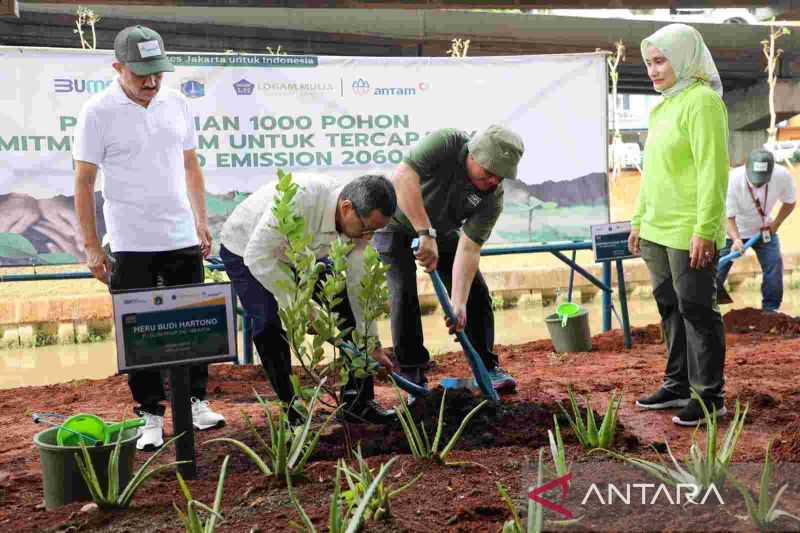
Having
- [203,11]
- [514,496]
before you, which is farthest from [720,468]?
[203,11]

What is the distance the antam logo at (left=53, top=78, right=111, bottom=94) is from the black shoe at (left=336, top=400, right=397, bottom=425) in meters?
3.85

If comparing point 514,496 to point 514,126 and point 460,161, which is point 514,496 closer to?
point 460,161

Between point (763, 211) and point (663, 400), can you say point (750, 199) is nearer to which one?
point (763, 211)

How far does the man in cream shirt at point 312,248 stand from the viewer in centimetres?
349

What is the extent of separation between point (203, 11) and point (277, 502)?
15.6m

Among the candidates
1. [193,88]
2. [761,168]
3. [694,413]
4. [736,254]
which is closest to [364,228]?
[694,413]

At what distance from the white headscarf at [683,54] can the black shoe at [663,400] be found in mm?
1296

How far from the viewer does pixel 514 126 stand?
787 centimetres

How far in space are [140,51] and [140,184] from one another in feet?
1.73

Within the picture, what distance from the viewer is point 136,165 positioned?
13.5ft

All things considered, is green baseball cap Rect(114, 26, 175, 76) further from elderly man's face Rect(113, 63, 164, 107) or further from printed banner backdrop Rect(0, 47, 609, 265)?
printed banner backdrop Rect(0, 47, 609, 265)

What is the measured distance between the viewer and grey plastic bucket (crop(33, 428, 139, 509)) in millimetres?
3131

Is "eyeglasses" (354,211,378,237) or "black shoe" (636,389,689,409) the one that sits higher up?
"eyeglasses" (354,211,378,237)

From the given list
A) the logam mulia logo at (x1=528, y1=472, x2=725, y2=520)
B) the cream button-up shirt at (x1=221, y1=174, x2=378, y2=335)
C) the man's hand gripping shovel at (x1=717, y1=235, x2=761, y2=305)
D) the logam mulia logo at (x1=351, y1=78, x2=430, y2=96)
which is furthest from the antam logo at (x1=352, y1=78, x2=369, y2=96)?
the logam mulia logo at (x1=528, y1=472, x2=725, y2=520)
